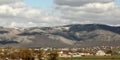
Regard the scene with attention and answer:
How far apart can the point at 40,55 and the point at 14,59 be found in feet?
44.3

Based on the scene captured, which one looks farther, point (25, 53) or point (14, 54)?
point (14, 54)

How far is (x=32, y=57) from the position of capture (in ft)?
590

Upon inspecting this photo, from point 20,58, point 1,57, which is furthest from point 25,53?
point 1,57

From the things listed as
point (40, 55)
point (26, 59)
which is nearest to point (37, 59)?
point (40, 55)

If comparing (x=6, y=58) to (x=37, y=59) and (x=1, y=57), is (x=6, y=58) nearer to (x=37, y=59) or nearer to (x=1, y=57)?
(x=1, y=57)

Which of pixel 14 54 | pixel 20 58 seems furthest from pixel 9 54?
pixel 20 58

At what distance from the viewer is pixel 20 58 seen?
609 feet

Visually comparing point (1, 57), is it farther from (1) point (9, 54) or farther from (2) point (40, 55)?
(2) point (40, 55)

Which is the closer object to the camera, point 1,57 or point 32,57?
point 32,57

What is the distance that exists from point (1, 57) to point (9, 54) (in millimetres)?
5467

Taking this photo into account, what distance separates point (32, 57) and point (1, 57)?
23.4 metres

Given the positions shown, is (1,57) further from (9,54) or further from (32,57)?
(32,57)

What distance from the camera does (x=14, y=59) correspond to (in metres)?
194

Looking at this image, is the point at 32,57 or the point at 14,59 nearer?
the point at 32,57
